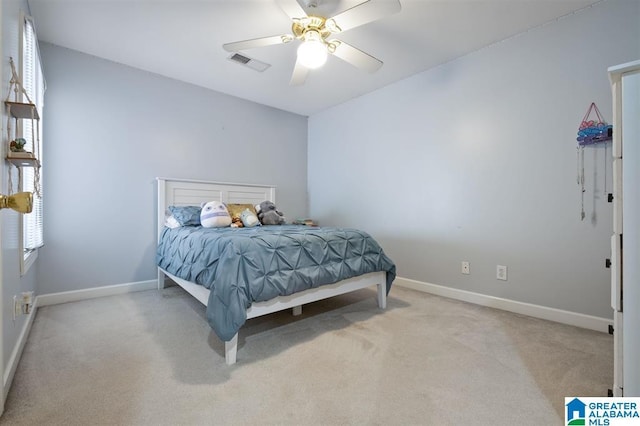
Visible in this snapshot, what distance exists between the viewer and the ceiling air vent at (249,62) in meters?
2.83

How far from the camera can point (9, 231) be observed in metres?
1.43

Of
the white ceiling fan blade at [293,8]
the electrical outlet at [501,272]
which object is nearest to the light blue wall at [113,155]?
the white ceiling fan blade at [293,8]

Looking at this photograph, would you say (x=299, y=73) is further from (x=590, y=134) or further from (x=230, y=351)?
(x=590, y=134)

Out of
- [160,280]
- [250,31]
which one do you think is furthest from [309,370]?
[250,31]

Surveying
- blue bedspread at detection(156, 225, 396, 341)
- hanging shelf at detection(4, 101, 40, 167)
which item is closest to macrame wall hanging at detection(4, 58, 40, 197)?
hanging shelf at detection(4, 101, 40, 167)

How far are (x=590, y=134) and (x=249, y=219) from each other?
118 inches

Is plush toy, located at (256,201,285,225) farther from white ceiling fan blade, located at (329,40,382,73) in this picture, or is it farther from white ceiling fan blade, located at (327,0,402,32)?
white ceiling fan blade, located at (327,0,402,32)

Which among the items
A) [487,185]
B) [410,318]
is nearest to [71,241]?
[410,318]

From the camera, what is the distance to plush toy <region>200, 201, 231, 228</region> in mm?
2758

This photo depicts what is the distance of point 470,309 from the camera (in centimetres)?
254

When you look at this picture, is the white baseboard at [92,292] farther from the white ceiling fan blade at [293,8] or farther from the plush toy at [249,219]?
the white ceiling fan blade at [293,8]

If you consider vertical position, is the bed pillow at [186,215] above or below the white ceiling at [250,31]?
below

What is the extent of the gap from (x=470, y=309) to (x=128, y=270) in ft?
11.4

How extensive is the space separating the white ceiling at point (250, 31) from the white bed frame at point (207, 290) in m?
1.29
